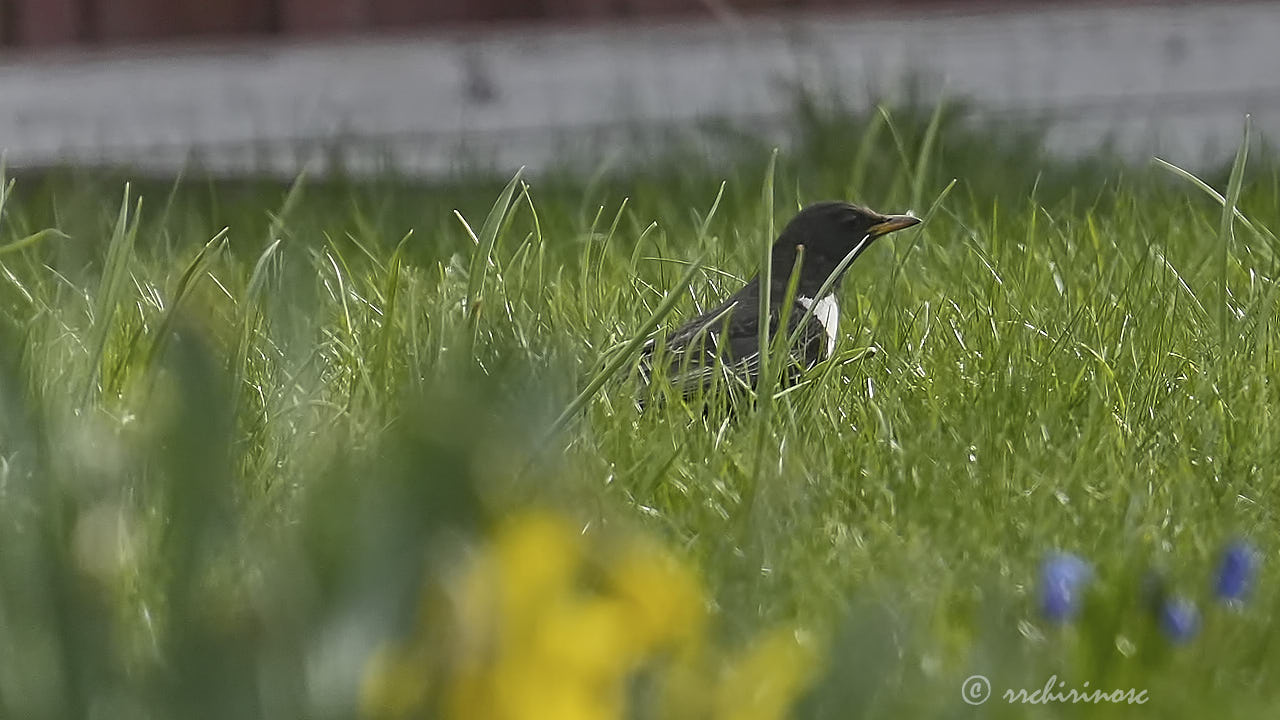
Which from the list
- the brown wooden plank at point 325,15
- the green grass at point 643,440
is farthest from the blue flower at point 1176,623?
the brown wooden plank at point 325,15

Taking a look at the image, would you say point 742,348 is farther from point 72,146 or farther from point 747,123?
point 72,146

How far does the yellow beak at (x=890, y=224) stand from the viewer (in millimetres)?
3322

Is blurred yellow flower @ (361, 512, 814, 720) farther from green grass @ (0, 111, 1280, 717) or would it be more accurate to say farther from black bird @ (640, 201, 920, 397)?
black bird @ (640, 201, 920, 397)

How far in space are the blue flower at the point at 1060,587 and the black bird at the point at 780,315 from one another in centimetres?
102

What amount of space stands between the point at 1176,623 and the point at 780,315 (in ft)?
4.68

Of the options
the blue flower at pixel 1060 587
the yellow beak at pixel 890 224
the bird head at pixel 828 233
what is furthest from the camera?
the bird head at pixel 828 233

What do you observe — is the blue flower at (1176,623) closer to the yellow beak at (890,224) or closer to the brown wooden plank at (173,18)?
the yellow beak at (890,224)

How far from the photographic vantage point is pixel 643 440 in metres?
2.44

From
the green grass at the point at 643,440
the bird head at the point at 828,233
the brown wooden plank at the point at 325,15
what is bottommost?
the brown wooden plank at the point at 325,15

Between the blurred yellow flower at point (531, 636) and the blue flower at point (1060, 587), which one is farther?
the blue flower at point (1060, 587)

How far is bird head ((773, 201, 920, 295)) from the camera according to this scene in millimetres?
3426

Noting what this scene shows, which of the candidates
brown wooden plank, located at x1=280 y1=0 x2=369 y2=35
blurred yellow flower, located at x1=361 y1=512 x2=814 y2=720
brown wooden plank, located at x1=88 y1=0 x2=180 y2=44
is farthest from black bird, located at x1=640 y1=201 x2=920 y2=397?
brown wooden plank, located at x1=88 y1=0 x2=180 y2=44

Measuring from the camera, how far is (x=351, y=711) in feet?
2.99

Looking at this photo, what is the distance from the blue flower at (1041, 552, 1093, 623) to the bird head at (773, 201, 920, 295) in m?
1.98
